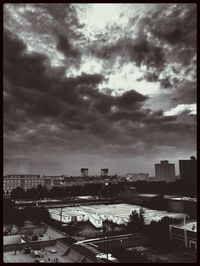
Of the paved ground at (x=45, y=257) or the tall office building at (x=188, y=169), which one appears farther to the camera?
the tall office building at (x=188, y=169)

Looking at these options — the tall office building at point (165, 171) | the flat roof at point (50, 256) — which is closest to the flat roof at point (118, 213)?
the flat roof at point (50, 256)

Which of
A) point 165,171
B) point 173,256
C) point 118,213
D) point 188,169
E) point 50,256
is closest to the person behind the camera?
point 50,256

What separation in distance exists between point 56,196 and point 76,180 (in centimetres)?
1391

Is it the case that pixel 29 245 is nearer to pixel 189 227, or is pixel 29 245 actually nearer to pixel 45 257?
pixel 45 257

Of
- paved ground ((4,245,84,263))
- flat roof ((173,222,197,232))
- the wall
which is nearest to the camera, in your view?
paved ground ((4,245,84,263))

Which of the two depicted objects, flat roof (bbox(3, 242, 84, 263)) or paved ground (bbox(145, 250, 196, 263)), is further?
paved ground (bbox(145, 250, 196, 263))

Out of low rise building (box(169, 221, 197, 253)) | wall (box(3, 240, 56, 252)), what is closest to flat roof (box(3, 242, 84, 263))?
wall (box(3, 240, 56, 252))

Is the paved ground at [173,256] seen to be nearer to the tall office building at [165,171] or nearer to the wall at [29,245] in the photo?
the wall at [29,245]

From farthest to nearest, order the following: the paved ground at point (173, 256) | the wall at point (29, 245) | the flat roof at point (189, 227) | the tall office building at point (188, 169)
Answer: the tall office building at point (188, 169) → the flat roof at point (189, 227) → the paved ground at point (173, 256) → the wall at point (29, 245)

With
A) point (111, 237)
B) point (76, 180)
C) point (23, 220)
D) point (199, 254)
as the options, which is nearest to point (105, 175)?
point (76, 180)

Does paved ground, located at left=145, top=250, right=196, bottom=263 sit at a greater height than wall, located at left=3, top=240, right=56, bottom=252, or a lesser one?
lesser

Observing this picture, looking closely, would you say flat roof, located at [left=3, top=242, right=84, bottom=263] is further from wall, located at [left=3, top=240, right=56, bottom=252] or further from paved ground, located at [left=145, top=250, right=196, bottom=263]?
paved ground, located at [left=145, top=250, right=196, bottom=263]

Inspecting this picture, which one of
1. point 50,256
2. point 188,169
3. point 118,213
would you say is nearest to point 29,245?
point 50,256

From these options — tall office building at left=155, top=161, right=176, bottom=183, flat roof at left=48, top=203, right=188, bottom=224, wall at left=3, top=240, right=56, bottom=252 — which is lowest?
flat roof at left=48, top=203, right=188, bottom=224
